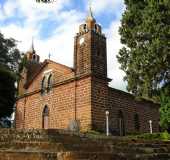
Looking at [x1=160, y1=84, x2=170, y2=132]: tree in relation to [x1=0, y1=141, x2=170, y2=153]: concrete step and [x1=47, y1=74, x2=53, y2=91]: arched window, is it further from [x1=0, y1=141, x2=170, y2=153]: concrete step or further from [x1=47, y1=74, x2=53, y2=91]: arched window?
[x1=47, y1=74, x2=53, y2=91]: arched window

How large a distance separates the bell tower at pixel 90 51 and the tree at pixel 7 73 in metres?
5.82

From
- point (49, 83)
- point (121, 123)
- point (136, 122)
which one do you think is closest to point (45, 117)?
point (49, 83)

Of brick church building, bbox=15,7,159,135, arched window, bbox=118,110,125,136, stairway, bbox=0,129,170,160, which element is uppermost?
brick church building, bbox=15,7,159,135

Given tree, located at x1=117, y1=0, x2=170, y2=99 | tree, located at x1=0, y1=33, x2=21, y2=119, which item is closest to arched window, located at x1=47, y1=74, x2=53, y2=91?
tree, located at x1=0, y1=33, x2=21, y2=119

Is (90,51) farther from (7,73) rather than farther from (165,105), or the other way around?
(165,105)

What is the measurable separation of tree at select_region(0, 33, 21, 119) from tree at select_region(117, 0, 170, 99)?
11483mm

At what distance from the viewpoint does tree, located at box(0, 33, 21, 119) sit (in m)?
31.8

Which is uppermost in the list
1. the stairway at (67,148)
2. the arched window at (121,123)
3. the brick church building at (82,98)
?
the brick church building at (82,98)

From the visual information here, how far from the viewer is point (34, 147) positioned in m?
10.9

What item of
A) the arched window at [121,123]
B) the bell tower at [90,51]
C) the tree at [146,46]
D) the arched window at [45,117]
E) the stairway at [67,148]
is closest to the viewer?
the stairway at [67,148]

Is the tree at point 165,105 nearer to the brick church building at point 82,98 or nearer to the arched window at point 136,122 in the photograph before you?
the brick church building at point 82,98

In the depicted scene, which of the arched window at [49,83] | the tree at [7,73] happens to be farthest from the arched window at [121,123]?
the tree at [7,73]

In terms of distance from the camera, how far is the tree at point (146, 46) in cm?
2247

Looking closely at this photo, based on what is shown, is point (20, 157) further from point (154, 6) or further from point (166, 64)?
point (154, 6)
